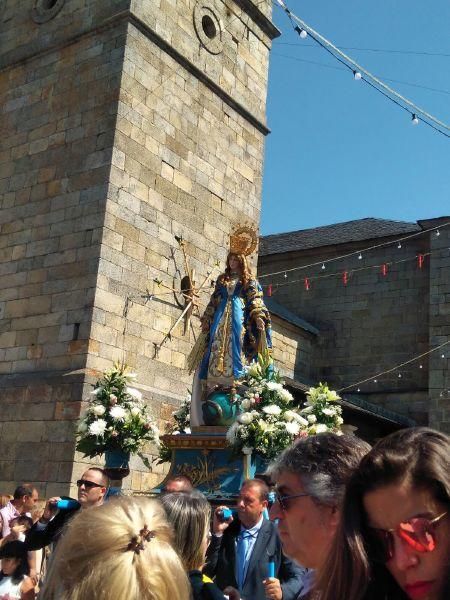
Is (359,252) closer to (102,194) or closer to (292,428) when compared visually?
(102,194)

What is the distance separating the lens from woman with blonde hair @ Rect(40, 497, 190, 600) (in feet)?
5.66

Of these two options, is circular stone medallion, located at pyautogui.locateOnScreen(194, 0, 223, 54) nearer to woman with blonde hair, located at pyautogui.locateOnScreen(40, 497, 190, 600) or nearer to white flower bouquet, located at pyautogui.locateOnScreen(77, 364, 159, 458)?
white flower bouquet, located at pyautogui.locateOnScreen(77, 364, 159, 458)

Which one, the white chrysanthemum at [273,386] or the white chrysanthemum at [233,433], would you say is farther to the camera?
the white chrysanthemum at [273,386]

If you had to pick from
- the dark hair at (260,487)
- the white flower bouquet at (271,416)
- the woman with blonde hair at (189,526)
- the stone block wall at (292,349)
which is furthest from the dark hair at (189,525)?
the stone block wall at (292,349)

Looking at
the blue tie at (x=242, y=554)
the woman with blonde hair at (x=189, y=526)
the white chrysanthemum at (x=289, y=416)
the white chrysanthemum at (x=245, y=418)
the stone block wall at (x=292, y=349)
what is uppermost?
the stone block wall at (x=292, y=349)

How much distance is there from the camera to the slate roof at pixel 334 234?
66.8 ft

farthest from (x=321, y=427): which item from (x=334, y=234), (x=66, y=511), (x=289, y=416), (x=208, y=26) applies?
(x=334, y=234)

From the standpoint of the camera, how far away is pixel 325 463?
2.47m

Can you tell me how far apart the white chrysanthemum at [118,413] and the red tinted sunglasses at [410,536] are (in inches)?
244

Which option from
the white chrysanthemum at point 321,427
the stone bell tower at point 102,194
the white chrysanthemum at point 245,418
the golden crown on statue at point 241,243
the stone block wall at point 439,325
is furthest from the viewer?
the stone block wall at point 439,325

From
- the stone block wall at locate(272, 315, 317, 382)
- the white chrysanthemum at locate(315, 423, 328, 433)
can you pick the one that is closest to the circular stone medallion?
the stone block wall at locate(272, 315, 317, 382)

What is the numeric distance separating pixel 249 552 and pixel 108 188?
8.14 metres

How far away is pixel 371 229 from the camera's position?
2127cm

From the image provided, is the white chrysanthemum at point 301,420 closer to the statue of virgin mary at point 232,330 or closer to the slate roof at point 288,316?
the statue of virgin mary at point 232,330
